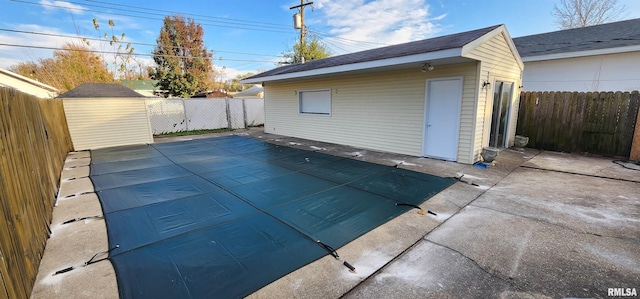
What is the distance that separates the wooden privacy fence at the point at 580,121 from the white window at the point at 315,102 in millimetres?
5759

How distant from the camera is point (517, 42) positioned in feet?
35.6

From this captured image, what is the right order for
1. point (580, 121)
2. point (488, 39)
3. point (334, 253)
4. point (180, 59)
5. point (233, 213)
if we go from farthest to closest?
point (180, 59), point (580, 121), point (488, 39), point (233, 213), point (334, 253)

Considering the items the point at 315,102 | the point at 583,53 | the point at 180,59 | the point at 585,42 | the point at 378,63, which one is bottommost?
the point at 315,102

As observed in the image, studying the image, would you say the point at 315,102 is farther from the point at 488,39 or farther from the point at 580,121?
the point at 580,121

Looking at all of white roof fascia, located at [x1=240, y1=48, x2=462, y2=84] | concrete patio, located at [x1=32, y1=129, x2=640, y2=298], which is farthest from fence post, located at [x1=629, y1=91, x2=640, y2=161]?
white roof fascia, located at [x1=240, y1=48, x2=462, y2=84]

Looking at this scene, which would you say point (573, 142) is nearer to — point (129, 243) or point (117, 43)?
point (129, 243)

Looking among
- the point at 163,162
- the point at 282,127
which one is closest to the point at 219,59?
the point at 282,127

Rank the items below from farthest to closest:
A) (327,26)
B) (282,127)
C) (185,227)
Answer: (327,26), (282,127), (185,227)

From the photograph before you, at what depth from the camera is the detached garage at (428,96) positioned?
5.39 meters

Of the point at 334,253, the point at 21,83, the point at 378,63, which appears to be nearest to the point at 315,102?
the point at 378,63

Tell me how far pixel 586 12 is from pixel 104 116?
23.7m

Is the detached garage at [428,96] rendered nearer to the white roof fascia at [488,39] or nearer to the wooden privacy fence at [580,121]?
the white roof fascia at [488,39]

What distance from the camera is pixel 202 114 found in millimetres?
12312

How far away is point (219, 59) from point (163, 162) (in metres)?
17.7
